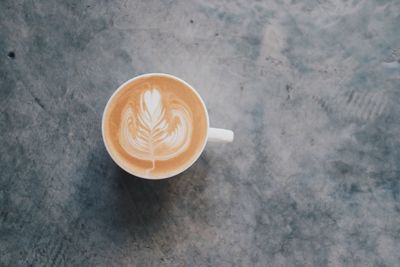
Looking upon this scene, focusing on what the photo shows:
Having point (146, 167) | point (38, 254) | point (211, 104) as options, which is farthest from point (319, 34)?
point (38, 254)

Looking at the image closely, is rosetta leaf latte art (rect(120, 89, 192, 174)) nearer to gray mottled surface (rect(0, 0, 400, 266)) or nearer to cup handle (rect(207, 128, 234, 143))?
cup handle (rect(207, 128, 234, 143))

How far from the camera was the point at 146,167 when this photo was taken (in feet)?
4.38

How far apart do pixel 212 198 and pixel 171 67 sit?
0.51 m

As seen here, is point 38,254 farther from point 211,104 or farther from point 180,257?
point 211,104

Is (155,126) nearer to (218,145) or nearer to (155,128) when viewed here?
(155,128)

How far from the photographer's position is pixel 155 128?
1319mm

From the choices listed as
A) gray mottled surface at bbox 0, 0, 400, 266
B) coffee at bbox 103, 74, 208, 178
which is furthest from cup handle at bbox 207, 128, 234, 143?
gray mottled surface at bbox 0, 0, 400, 266

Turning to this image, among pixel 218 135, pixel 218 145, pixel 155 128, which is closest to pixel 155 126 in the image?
pixel 155 128

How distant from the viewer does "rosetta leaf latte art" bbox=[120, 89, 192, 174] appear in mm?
1320

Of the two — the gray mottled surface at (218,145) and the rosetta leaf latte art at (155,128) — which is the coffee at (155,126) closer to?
the rosetta leaf latte art at (155,128)

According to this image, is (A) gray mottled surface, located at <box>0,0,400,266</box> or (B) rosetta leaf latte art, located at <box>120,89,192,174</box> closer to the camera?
(B) rosetta leaf latte art, located at <box>120,89,192,174</box>

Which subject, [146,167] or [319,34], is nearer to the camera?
[146,167]

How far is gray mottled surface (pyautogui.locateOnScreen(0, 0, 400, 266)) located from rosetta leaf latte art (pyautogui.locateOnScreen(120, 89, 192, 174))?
27 centimetres

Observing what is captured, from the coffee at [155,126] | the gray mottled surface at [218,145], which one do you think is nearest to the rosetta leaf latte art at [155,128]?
the coffee at [155,126]
